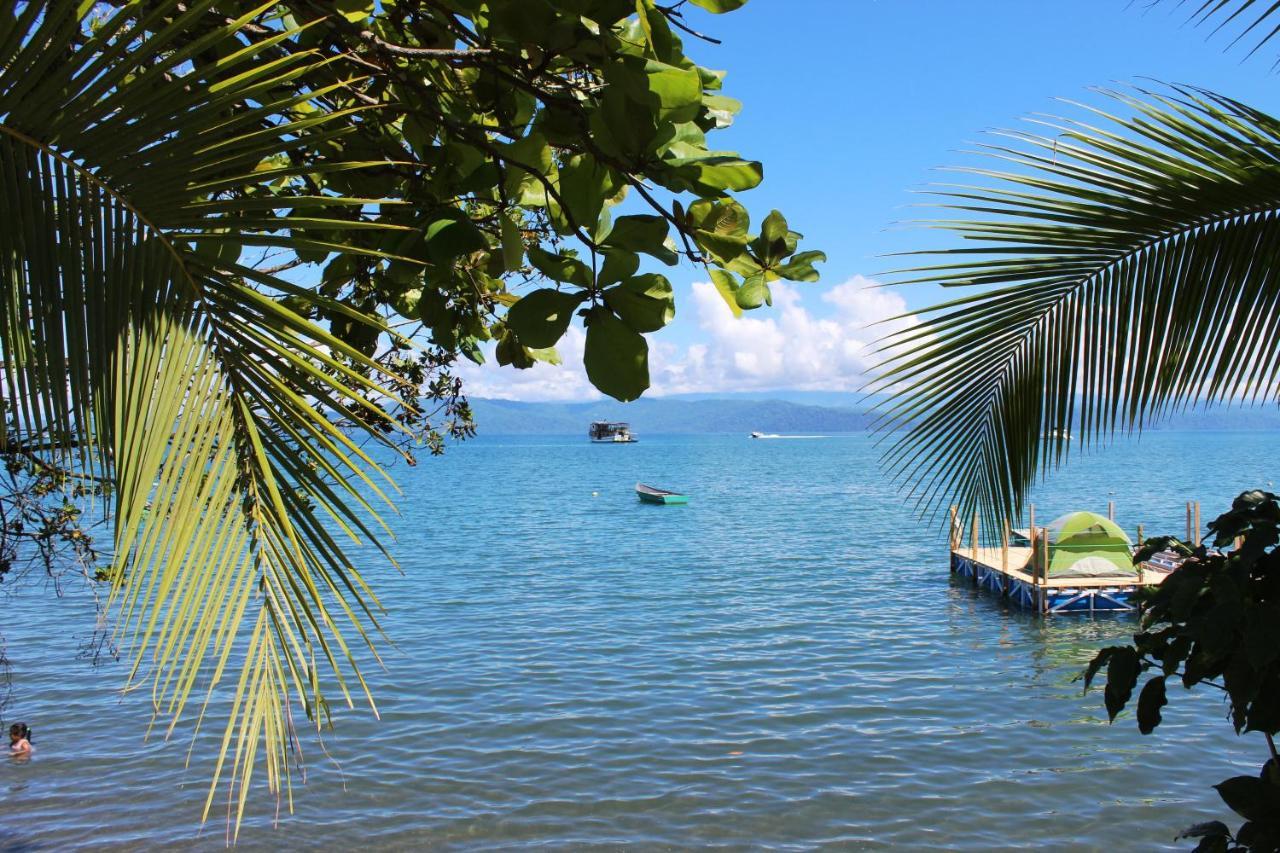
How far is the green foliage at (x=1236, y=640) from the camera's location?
3.00m

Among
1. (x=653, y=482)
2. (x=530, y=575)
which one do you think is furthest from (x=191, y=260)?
(x=653, y=482)

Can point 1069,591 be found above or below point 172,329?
below

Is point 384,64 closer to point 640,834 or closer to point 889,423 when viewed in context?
point 889,423

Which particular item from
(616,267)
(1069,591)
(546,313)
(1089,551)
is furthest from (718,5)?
(1089,551)

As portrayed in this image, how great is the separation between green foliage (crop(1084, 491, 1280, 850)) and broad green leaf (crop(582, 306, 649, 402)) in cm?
241

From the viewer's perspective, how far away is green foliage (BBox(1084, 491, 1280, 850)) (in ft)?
9.83

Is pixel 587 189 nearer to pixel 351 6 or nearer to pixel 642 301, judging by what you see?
pixel 642 301

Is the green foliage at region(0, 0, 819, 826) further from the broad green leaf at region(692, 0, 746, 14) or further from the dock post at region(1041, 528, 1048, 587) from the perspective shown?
the dock post at region(1041, 528, 1048, 587)

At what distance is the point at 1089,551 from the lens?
2364 cm

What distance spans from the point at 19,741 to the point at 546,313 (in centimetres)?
1552

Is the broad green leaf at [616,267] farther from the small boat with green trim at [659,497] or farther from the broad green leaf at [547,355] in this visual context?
the small boat with green trim at [659,497]

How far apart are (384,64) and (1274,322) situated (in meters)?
2.56

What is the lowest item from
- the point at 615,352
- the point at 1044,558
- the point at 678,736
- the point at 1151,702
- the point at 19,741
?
the point at 19,741

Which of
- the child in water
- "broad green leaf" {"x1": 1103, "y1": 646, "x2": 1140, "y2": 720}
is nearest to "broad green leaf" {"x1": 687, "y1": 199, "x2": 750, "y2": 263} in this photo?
"broad green leaf" {"x1": 1103, "y1": 646, "x2": 1140, "y2": 720}
